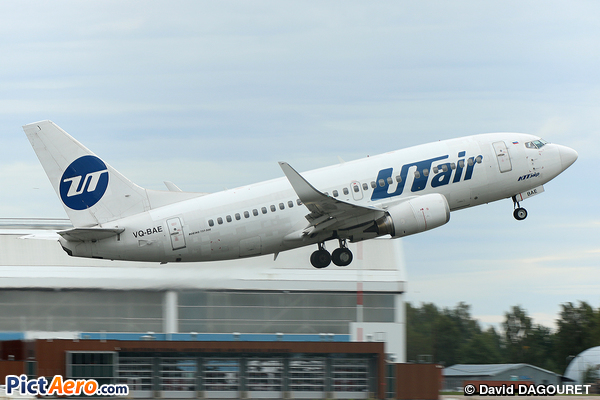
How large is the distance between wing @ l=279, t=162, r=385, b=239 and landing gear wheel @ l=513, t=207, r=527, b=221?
937cm

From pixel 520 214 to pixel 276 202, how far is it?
48.4ft

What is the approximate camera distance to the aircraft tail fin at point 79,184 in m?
40.7

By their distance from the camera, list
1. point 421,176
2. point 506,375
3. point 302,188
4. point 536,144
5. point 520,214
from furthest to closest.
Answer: point 506,375, point 520,214, point 536,144, point 421,176, point 302,188

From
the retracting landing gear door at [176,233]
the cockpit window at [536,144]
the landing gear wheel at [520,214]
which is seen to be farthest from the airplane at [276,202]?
the landing gear wheel at [520,214]

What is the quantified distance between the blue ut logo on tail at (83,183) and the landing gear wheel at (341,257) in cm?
1286

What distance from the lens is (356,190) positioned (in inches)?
1593

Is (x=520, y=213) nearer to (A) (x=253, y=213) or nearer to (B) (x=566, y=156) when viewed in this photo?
(B) (x=566, y=156)

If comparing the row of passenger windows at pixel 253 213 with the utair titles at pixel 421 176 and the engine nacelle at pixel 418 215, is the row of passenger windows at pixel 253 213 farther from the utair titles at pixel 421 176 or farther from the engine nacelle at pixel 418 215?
the engine nacelle at pixel 418 215

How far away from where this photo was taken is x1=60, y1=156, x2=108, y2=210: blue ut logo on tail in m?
40.7

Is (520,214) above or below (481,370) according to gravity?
above

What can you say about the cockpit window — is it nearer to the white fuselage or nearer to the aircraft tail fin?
the white fuselage

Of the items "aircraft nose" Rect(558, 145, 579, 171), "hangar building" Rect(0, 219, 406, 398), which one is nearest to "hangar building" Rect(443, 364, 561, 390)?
"hangar building" Rect(0, 219, 406, 398)

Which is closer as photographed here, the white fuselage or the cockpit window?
the white fuselage

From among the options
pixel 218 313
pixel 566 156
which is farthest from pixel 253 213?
pixel 218 313
